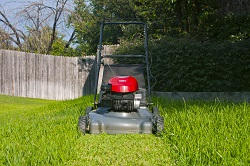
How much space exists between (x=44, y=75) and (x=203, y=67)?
6.09m

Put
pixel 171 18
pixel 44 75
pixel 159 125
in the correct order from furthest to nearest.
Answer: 1. pixel 44 75
2. pixel 171 18
3. pixel 159 125

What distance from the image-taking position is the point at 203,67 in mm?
9117

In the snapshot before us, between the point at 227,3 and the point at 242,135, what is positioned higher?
the point at 227,3

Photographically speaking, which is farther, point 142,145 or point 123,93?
point 123,93

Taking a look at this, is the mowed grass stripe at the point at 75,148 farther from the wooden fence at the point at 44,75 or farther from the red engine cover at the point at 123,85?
the wooden fence at the point at 44,75

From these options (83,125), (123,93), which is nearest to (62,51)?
(123,93)

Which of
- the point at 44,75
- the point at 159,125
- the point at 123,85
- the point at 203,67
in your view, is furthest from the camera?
the point at 44,75

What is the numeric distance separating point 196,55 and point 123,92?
17.4 ft

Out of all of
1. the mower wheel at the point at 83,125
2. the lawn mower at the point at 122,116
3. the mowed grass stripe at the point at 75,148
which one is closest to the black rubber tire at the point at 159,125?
the lawn mower at the point at 122,116

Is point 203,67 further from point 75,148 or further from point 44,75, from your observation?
point 75,148

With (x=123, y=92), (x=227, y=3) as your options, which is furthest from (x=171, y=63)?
(x=123, y=92)

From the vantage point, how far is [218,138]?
339 centimetres

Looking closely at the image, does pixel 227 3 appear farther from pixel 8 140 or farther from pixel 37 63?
pixel 8 140

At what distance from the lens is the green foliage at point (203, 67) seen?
898cm
